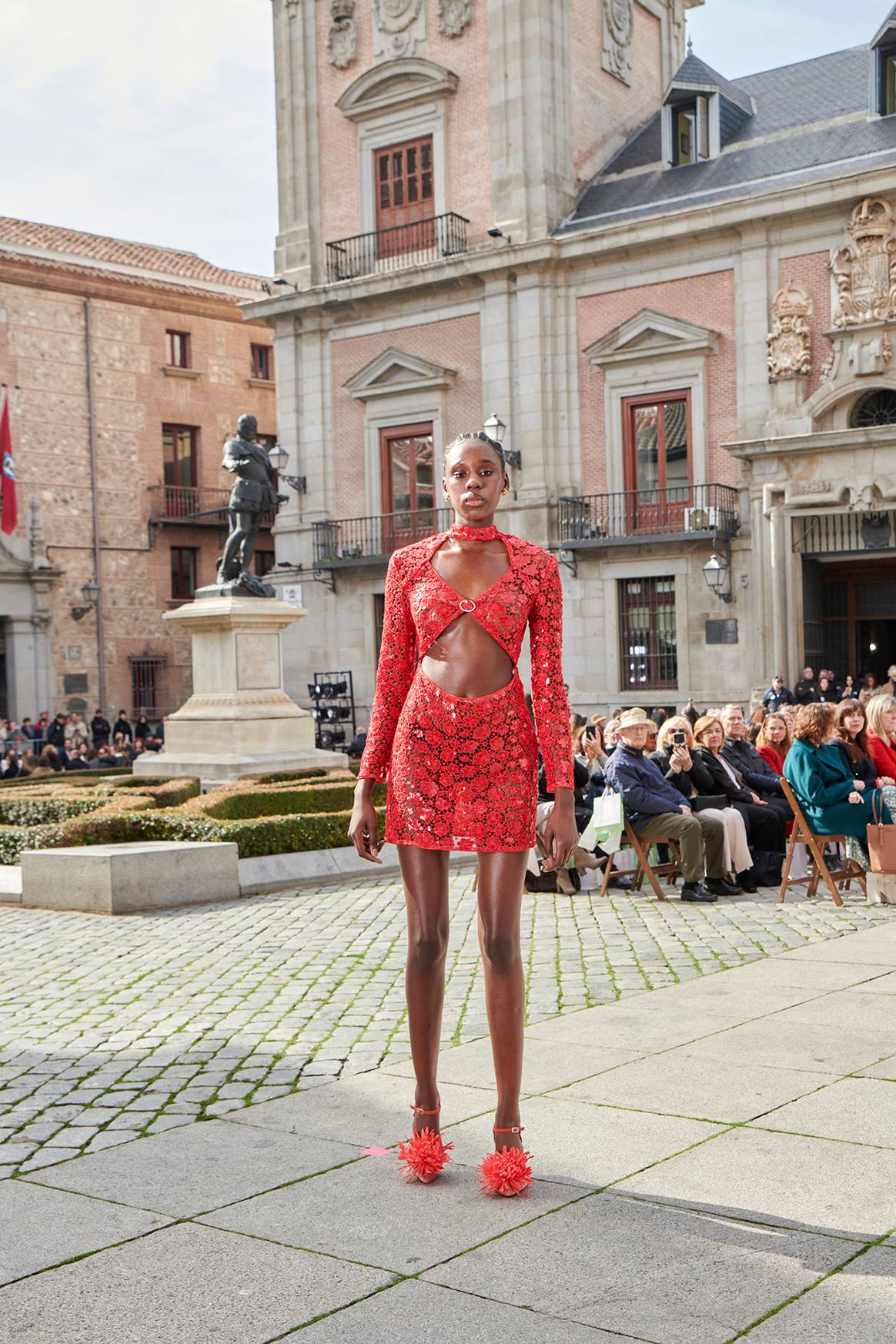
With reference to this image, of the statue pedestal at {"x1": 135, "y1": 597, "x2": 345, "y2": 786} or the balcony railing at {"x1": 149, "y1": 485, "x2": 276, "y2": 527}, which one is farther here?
the balcony railing at {"x1": 149, "y1": 485, "x2": 276, "y2": 527}

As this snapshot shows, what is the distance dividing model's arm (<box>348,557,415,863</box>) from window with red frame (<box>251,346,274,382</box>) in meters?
37.8

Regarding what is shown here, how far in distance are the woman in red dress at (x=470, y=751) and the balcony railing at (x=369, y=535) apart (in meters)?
25.7

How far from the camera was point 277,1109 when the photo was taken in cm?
515

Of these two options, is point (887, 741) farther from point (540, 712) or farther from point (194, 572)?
point (194, 572)

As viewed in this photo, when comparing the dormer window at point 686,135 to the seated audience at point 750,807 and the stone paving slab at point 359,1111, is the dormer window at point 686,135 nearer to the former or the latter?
the seated audience at point 750,807

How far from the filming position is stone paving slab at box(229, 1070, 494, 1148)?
479cm

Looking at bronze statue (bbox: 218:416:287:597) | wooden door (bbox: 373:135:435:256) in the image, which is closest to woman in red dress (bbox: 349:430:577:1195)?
bronze statue (bbox: 218:416:287:597)

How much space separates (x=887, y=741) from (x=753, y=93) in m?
23.3

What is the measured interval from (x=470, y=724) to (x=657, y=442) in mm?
→ 24651

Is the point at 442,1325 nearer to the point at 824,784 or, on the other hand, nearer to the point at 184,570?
the point at 824,784

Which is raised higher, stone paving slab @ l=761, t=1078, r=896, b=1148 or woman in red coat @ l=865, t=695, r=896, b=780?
woman in red coat @ l=865, t=695, r=896, b=780

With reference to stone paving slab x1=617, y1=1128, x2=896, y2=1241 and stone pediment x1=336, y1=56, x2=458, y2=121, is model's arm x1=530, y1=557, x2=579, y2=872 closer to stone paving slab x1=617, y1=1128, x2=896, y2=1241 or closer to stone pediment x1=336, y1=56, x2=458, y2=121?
stone paving slab x1=617, y1=1128, x2=896, y2=1241

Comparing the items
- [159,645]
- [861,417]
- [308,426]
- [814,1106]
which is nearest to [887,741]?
[814,1106]

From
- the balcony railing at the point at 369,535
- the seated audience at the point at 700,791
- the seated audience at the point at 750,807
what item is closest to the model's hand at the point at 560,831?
the seated audience at the point at 700,791
